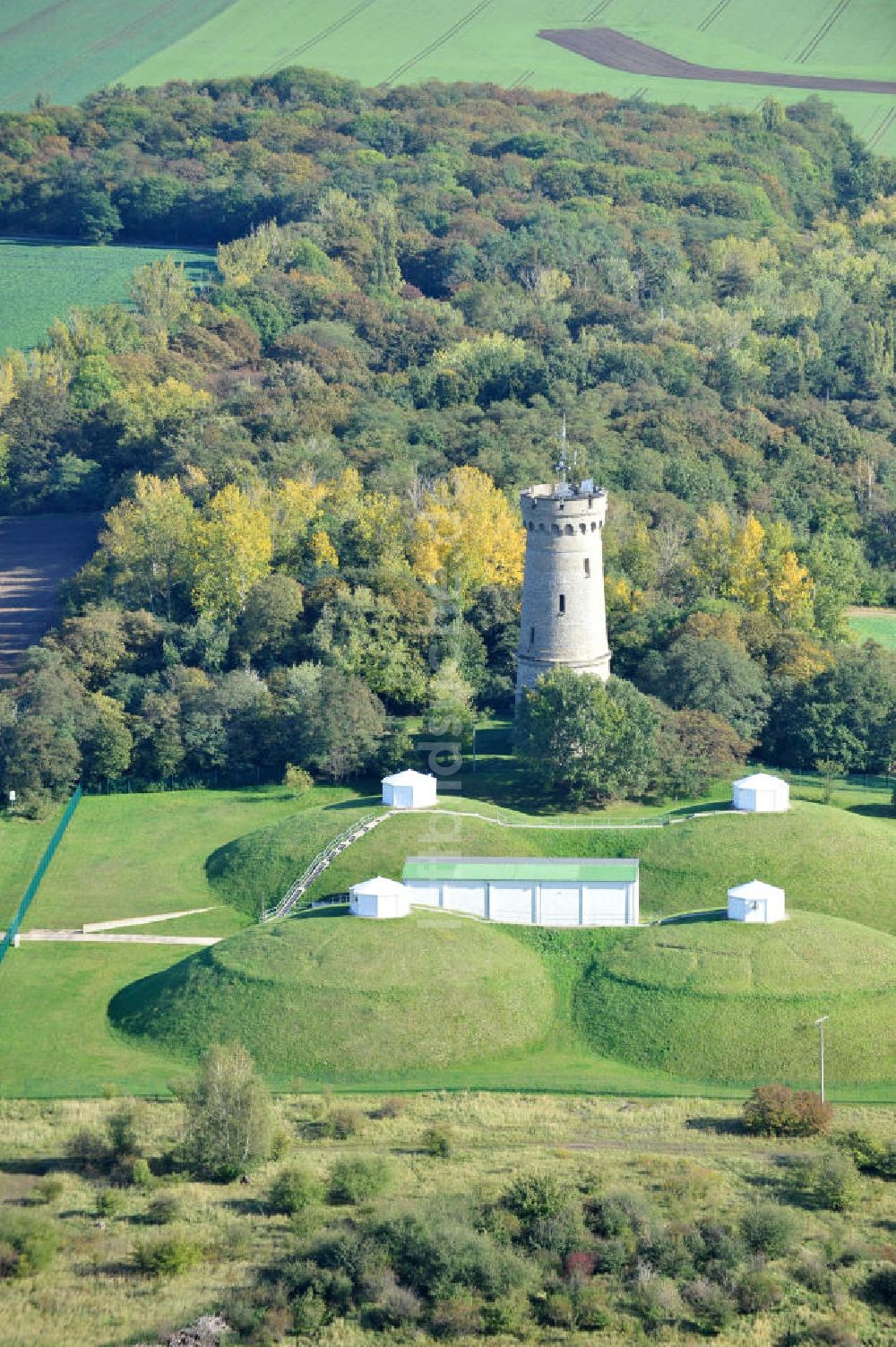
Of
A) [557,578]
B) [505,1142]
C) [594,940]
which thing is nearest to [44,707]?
[557,578]

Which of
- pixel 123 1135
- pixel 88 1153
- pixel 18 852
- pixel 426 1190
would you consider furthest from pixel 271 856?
pixel 426 1190

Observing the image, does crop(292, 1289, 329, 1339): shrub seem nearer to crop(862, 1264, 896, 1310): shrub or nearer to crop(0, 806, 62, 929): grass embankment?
crop(862, 1264, 896, 1310): shrub

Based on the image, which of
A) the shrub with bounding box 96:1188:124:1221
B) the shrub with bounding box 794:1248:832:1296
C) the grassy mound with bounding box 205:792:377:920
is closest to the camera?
the shrub with bounding box 794:1248:832:1296

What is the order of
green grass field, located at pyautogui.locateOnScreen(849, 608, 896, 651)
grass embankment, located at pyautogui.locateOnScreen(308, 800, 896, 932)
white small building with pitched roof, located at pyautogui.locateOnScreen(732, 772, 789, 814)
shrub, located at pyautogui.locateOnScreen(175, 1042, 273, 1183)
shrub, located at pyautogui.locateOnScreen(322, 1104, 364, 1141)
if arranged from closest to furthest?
shrub, located at pyautogui.locateOnScreen(175, 1042, 273, 1183) → shrub, located at pyautogui.locateOnScreen(322, 1104, 364, 1141) → grass embankment, located at pyautogui.locateOnScreen(308, 800, 896, 932) → white small building with pitched roof, located at pyautogui.locateOnScreen(732, 772, 789, 814) → green grass field, located at pyautogui.locateOnScreen(849, 608, 896, 651)

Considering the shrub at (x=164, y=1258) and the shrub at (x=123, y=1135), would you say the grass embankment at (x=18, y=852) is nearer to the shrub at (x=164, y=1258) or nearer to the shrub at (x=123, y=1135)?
the shrub at (x=123, y=1135)

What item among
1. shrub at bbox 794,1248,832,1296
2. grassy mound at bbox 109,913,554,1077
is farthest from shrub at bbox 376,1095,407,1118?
shrub at bbox 794,1248,832,1296

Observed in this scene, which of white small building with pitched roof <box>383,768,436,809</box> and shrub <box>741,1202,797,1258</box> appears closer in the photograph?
shrub <box>741,1202,797,1258</box>

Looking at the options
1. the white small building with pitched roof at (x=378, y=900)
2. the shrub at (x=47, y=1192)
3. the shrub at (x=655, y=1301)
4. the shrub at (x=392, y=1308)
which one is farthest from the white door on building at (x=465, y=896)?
the shrub at (x=392, y=1308)

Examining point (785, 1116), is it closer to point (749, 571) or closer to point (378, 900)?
point (378, 900)
